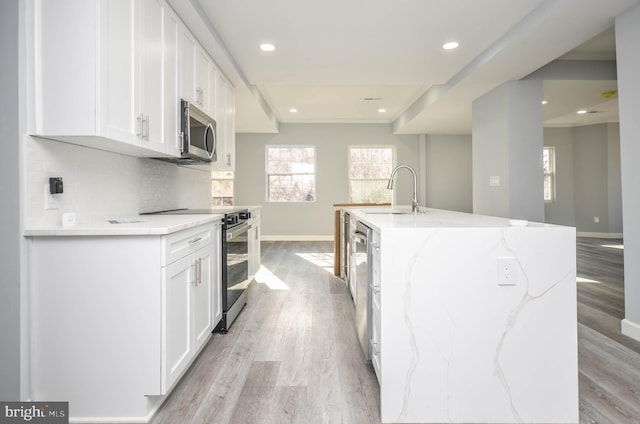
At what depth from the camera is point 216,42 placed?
302 cm

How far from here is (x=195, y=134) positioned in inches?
108

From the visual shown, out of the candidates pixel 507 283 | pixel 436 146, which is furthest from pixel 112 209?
pixel 436 146

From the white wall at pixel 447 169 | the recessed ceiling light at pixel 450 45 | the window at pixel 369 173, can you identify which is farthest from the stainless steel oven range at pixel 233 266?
the white wall at pixel 447 169

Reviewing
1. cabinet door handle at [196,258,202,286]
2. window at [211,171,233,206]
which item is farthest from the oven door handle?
window at [211,171,233,206]

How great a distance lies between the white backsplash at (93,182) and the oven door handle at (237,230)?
68cm

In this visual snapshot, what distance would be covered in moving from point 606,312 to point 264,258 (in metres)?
4.27

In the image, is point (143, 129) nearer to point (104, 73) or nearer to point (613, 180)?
point (104, 73)

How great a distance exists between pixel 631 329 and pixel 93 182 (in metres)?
3.61

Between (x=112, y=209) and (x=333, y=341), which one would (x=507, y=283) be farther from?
(x=112, y=209)

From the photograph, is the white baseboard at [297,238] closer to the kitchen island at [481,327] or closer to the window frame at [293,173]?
the window frame at [293,173]

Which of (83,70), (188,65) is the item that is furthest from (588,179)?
(83,70)

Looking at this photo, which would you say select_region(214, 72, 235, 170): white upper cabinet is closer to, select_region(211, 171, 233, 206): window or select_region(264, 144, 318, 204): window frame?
select_region(264, 144, 318, 204): window frame

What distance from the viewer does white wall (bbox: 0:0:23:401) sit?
152 centimetres

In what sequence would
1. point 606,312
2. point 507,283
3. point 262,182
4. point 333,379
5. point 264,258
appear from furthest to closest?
point 262,182 < point 264,258 < point 606,312 < point 333,379 < point 507,283
